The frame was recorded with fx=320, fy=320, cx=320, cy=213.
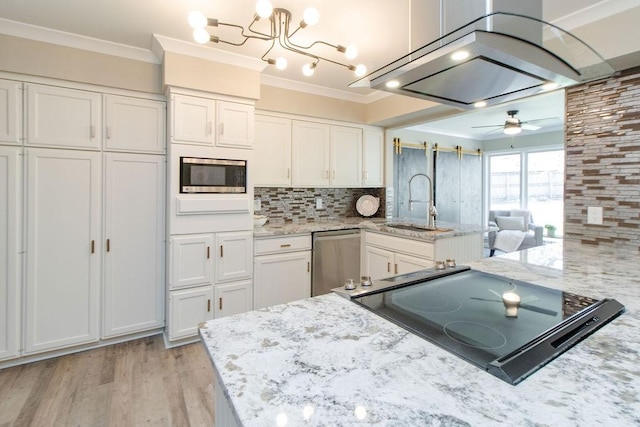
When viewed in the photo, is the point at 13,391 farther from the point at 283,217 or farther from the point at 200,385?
the point at 283,217

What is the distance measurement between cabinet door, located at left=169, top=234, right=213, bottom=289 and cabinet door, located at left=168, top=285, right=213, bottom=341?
0.23 ft


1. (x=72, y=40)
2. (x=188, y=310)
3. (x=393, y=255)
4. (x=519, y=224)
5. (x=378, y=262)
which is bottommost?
(x=188, y=310)

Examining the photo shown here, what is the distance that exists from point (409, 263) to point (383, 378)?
2440 mm

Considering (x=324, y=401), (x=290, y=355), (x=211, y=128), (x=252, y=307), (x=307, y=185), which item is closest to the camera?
(x=324, y=401)

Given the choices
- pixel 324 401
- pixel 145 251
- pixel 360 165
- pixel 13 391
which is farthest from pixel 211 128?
pixel 324 401

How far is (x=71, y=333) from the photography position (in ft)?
8.20

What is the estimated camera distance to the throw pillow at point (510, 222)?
590 cm

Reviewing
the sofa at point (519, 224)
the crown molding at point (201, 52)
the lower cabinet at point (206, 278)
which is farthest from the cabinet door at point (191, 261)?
the sofa at point (519, 224)

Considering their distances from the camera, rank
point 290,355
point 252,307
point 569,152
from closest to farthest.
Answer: point 290,355 < point 569,152 < point 252,307

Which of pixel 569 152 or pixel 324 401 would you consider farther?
pixel 569 152

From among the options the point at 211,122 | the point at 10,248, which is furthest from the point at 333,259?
the point at 10,248

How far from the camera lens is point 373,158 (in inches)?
162

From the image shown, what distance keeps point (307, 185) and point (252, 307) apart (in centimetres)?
143

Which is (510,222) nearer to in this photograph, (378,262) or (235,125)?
(378,262)
